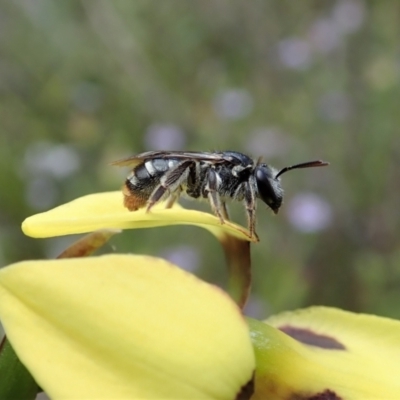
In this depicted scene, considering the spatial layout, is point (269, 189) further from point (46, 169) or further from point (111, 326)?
point (46, 169)

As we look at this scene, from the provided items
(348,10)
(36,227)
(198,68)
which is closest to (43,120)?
(198,68)

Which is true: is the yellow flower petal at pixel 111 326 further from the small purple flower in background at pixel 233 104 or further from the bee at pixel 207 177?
the small purple flower in background at pixel 233 104

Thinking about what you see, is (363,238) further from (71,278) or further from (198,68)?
(71,278)

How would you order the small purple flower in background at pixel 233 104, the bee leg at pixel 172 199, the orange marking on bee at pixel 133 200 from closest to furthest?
the orange marking on bee at pixel 133 200, the bee leg at pixel 172 199, the small purple flower in background at pixel 233 104

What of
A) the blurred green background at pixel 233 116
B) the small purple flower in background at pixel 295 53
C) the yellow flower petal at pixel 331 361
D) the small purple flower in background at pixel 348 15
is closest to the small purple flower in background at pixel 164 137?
the blurred green background at pixel 233 116

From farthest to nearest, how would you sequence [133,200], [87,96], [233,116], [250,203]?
[87,96], [233,116], [250,203], [133,200]

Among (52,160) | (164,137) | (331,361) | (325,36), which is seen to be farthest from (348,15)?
(331,361)

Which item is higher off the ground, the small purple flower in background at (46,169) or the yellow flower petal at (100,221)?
the yellow flower petal at (100,221)

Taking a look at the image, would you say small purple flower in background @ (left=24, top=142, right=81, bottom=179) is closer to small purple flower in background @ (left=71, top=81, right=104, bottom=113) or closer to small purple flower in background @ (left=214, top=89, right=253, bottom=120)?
small purple flower in background @ (left=71, top=81, right=104, bottom=113)
